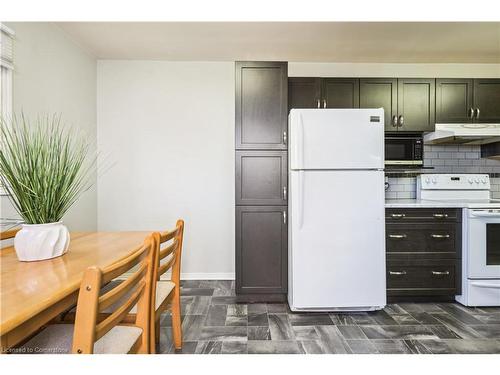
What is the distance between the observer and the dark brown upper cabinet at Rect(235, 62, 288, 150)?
254cm

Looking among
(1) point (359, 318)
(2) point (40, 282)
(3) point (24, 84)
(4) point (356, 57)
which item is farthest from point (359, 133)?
(3) point (24, 84)

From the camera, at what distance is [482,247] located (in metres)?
2.47

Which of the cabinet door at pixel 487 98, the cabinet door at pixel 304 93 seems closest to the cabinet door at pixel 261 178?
the cabinet door at pixel 304 93

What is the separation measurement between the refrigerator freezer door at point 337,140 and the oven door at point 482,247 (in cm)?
110

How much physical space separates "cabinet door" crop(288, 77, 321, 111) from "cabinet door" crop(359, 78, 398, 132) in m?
0.47

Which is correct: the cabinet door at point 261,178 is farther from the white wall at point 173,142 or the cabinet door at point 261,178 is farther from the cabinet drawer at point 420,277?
the cabinet drawer at point 420,277

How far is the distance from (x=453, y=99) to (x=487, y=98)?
14.6 inches

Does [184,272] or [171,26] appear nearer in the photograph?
[171,26]

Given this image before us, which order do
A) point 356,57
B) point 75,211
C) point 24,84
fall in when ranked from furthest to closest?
1. point 356,57
2. point 75,211
3. point 24,84

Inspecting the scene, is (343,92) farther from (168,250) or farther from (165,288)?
(165,288)

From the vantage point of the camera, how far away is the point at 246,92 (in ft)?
8.35

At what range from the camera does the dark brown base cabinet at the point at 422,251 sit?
254cm

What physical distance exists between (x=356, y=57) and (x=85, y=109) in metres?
3.00
